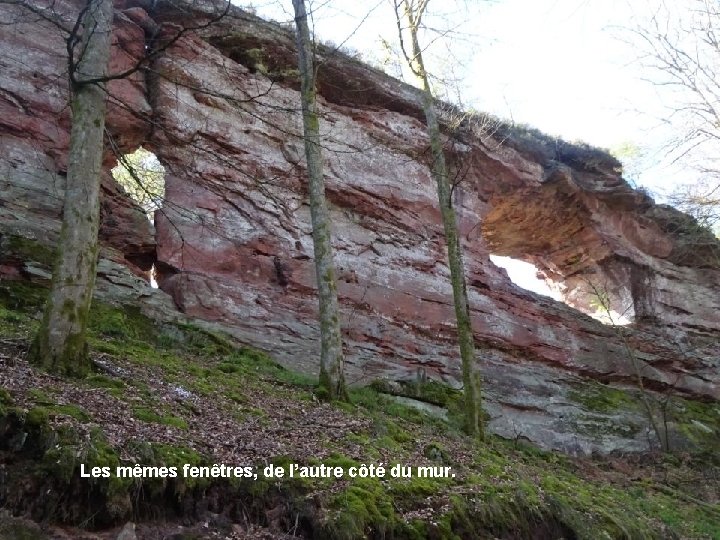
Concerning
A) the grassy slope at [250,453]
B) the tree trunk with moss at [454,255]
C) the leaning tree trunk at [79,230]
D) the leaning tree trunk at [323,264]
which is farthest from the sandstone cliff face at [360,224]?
the leaning tree trunk at [79,230]

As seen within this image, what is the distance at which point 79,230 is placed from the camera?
5863mm

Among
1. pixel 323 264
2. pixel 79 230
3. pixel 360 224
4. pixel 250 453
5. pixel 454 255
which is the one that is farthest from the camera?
pixel 360 224

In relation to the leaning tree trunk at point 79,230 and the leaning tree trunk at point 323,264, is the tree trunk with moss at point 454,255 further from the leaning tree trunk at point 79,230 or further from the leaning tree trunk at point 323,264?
the leaning tree trunk at point 79,230

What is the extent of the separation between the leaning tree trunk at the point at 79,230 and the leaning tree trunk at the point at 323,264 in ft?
9.26

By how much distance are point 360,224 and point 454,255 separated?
5489 millimetres

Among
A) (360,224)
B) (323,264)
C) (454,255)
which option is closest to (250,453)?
(323,264)

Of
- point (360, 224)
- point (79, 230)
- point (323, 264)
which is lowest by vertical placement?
point (79, 230)

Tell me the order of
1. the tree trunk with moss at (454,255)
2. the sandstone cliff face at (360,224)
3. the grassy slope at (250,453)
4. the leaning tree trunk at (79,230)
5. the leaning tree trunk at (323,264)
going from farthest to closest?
the sandstone cliff face at (360,224)
the tree trunk with moss at (454,255)
the leaning tree trunk at (323,264)
the leaning tree trunk at (79,230)
the grassy slope at (250,453)

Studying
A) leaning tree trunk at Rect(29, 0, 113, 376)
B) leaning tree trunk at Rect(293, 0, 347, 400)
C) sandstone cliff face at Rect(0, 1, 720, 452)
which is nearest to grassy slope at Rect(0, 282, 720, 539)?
leaning tree trunk at Rect(29, 0, 113, 376)

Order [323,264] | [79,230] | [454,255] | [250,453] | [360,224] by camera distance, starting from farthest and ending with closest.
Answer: [360,224] < [454,255] < [323,264] < [79,230] < [250,453]

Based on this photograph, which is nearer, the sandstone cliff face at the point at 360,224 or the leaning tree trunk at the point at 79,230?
the leaning tree trunk at the point at 79,230

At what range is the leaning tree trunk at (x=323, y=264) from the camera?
8711mm

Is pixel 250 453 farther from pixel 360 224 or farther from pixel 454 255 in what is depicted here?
pixel 360 224

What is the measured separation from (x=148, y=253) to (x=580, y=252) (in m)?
16.9
